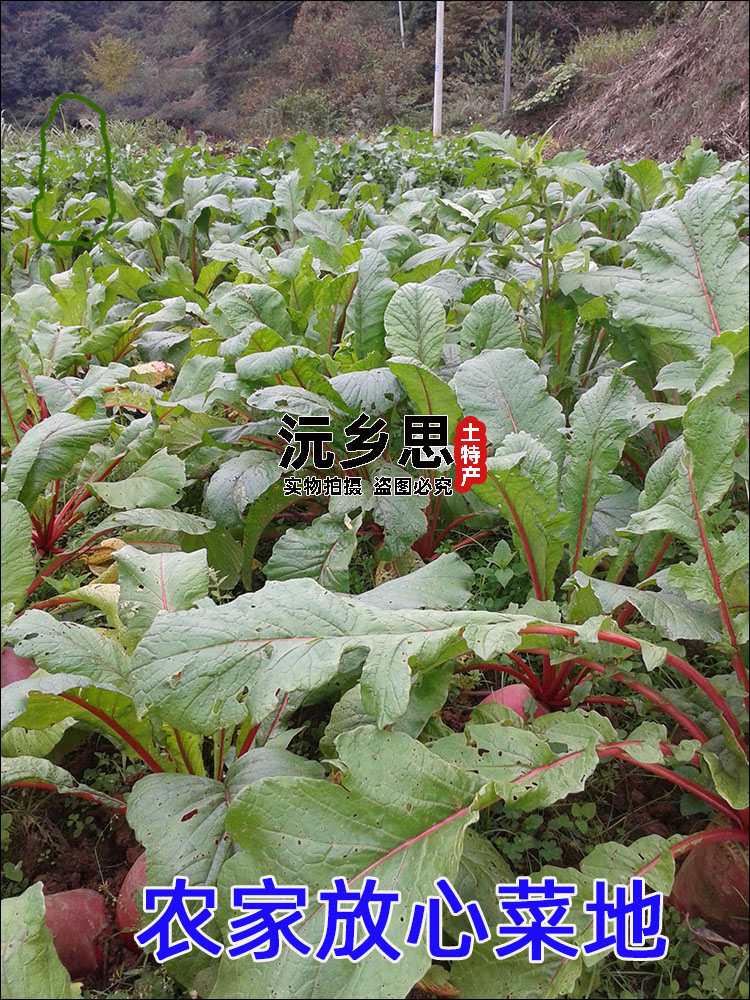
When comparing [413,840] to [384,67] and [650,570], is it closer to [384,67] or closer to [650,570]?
[650,570]

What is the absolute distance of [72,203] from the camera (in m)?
4.28

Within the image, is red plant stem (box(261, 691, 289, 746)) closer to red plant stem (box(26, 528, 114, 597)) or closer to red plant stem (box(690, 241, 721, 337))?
red plant stem (box(26, 528, 114, 597))

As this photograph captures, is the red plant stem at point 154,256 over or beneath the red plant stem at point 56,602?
over

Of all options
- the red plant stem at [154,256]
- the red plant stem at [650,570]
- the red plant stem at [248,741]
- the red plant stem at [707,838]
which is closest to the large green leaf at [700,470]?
the red plant stem at [650,570]

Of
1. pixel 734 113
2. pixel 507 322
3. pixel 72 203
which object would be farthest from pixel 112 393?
pixel 734 113

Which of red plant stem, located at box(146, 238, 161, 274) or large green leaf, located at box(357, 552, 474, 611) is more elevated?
red plant stem, located at box(146, 238, 161, 274)

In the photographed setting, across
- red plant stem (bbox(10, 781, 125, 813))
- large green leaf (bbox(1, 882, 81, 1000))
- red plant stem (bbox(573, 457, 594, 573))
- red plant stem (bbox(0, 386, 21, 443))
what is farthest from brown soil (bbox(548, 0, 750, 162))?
large green leaf (bbox(1, 882, 81, 1000))

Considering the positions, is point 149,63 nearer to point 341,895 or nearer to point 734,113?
point 734,113

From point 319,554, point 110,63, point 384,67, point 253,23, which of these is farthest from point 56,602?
point 253,23

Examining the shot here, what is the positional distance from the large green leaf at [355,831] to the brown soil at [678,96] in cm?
1093

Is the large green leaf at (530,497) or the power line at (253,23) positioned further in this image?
the power line at (253,23)

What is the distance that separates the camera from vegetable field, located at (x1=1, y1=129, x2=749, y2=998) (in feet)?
3.36

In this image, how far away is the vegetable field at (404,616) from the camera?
3.36 feet

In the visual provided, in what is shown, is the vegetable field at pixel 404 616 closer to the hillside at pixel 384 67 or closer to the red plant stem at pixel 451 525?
the red plant stem at pixel 451 525
